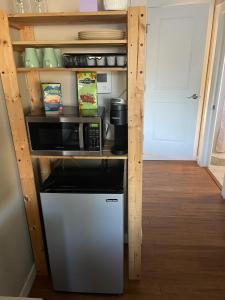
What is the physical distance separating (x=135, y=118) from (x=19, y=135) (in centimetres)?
71

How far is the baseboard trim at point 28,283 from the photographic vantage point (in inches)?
64.9

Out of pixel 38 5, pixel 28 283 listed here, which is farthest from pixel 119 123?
pixel 28 283

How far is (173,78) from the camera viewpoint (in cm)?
339

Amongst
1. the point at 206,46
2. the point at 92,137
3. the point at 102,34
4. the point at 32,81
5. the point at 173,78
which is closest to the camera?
the point at 102,34

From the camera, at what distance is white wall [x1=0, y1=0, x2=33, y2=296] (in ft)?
4.55

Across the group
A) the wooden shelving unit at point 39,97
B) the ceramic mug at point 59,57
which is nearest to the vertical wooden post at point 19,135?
the wooden shelving unit at point 39,97

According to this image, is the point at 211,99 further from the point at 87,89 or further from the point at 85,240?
the point at 85,240

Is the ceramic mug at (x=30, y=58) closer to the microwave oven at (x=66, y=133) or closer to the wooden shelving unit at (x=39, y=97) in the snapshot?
the wooden shelving unit at (x=39, y=97)

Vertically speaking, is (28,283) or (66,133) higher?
(66,133)

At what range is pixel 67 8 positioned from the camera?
151 centimetres

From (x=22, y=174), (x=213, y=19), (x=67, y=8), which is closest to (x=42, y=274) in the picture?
(x=22, y=174)

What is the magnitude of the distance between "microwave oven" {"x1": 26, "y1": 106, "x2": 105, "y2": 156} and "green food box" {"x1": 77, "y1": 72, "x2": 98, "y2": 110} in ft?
0.29

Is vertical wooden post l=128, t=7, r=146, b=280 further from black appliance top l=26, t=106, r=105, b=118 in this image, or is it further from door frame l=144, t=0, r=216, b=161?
door frame l=144, t=0, r=216, b=161

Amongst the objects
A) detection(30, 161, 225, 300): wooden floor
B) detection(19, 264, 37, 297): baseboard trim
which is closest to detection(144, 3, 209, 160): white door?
detection(30, 161, 225, 300): wooden floor
